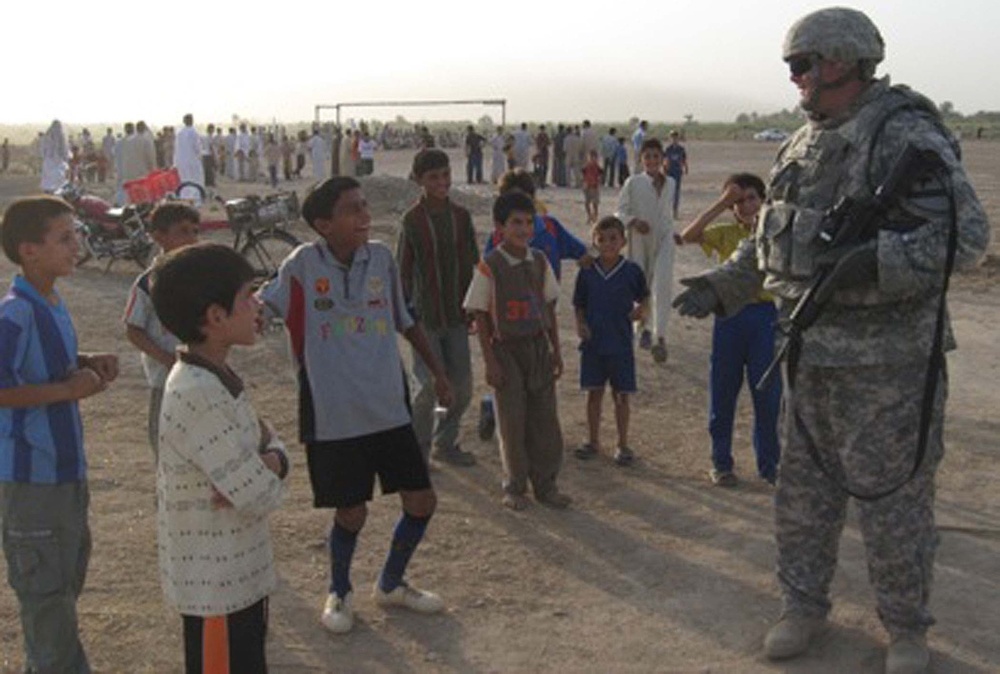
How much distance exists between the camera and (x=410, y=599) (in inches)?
171

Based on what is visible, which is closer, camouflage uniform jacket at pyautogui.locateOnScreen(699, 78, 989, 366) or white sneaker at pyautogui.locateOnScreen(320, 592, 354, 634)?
camouflage uniform jacket at pyautogui.locateOnScreen(699, 78, 989, 366)

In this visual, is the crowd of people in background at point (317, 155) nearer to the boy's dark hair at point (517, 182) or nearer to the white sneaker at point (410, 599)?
the boy's dark hair at point (517, 182)

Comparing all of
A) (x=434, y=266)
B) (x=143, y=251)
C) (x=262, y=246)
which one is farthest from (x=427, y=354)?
(x=143, y=251)

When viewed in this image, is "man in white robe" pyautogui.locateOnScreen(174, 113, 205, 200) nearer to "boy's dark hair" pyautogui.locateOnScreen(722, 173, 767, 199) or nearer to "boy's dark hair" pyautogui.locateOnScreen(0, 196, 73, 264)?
"boy's dark hair" pyautogui.locateOnScreen(722, 173, 767, 199)

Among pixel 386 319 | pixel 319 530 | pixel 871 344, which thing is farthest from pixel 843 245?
pixel 319 530

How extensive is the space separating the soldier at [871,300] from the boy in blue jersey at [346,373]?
143 centimetres

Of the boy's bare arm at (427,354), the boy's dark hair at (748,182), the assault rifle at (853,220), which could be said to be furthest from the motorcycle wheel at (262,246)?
the assault rifle at (853,220)

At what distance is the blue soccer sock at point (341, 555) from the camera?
4.13m

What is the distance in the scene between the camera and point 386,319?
4.14 metres

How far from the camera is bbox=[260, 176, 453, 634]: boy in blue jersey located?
4.00 metres

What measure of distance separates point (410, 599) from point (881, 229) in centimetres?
228

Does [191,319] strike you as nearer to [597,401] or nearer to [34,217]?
[34,217]

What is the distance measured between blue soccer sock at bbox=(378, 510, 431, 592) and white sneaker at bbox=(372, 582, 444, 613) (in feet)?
0.07

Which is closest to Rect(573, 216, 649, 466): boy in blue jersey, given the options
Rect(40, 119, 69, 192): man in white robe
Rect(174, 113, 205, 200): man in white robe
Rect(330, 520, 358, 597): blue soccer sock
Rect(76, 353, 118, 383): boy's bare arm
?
Rect(330, 520, 358, 597): blue soccer sock
